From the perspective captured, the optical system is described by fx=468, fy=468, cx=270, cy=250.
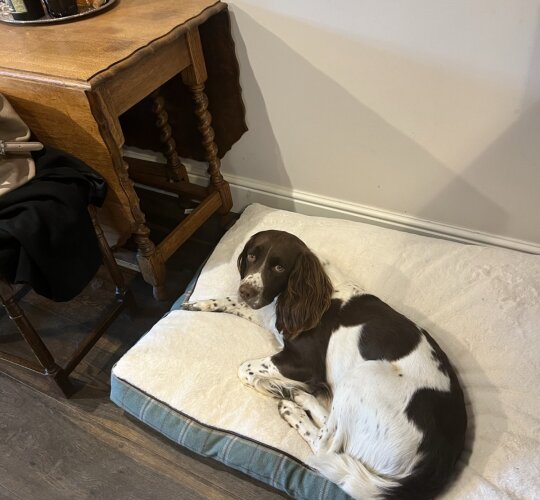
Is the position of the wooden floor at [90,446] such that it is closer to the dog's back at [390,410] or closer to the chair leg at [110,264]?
the chair leg at [110,264]

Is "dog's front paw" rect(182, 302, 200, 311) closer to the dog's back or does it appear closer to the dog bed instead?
the dog bed

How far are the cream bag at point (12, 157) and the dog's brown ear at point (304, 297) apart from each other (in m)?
0.82

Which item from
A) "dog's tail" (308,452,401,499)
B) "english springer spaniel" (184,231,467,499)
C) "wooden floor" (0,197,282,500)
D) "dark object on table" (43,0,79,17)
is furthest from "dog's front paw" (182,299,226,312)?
"dark object on table" (43,0,79,17)

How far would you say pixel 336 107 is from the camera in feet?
5.69

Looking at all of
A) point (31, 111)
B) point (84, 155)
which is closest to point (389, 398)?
point (84, 155)

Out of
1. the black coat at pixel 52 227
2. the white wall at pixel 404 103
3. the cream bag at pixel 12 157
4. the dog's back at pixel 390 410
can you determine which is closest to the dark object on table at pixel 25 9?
the cream bag at pixel 12 157

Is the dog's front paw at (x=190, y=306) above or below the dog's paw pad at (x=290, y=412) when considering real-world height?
above

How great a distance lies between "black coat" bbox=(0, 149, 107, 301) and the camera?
48.9 inches

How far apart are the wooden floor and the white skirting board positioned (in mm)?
723

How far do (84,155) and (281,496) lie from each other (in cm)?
118

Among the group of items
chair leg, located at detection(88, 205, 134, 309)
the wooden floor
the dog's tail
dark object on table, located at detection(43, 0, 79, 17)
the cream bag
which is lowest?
the wooden floor

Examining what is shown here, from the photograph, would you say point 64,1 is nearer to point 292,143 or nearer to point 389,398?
point 292,143

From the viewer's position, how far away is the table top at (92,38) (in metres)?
1.28

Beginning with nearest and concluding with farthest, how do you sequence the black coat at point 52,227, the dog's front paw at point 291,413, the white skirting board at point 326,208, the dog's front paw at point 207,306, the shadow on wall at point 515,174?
the black coat at point 52,227 → the dog's front paw at point 291,413 → the shadow on wall at point 515,174 → the dog's front paw at point 207,306 → the white skirting board at point 326,208
